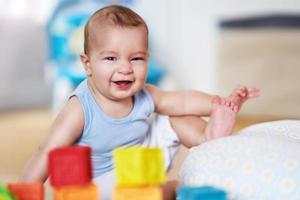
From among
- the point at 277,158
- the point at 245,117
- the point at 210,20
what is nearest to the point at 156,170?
the point at 277,158

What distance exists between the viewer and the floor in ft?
5.66

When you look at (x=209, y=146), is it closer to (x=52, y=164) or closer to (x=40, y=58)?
(x=52, y=164)

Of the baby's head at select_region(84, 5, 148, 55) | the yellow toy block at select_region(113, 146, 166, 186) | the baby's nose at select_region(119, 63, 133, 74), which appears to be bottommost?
the yellow toy block at select_region(113, 146, 166, 186)

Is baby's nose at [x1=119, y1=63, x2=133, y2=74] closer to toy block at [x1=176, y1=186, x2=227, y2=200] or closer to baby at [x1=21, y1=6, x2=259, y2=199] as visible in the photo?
baby at [x1=21, y1=6, x2=259, y2=199]

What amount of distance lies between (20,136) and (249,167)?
178 centimetres

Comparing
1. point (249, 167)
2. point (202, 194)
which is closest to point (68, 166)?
point (202, 194)

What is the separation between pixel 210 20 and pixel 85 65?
2.30 metres

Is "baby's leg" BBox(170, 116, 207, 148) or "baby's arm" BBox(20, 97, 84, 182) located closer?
"baby's arm" BBox(20, 97, 84, 182)

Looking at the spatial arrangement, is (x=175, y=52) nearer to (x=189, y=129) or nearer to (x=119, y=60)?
(x=189, y=129)

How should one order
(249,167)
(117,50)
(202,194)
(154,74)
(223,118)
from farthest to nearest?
(154,74) → (223,118) → (117,50) → (249,167) → (202,194)

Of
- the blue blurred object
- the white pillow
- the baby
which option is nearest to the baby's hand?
the baby

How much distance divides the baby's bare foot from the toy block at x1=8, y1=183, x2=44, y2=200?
1.45 ft

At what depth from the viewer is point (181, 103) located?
117 centimetres

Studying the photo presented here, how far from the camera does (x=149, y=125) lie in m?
1.15
